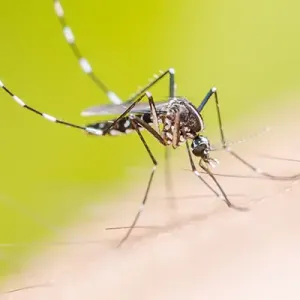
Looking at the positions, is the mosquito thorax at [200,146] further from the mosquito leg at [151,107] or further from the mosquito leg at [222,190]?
the mosquito leg at [222,190]

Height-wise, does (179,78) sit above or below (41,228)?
above

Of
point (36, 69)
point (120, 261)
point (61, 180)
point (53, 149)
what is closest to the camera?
point (120, 261)

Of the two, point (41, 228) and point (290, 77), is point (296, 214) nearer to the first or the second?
point (41, 228)

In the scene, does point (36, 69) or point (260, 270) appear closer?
point (260, 270)

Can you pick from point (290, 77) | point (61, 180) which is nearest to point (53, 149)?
point (61, 180)

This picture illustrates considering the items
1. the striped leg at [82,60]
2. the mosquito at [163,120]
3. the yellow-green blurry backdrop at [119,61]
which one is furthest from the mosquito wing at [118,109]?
the yellow-green blurry backdrop at [119,61]

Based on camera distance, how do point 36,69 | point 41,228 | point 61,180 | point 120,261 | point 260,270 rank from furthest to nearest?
point 36,69
point 61,180
point 41,228
point 120,261
point 260,270

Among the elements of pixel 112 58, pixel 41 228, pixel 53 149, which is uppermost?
pixel 112 58
